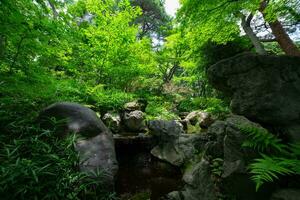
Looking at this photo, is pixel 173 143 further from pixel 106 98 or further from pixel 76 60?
pixel 76 60

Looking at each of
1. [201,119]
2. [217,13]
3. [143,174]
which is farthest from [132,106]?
[217,13]

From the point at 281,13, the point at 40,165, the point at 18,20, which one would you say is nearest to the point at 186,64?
the point at 281,13

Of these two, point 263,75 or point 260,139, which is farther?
point 263,75

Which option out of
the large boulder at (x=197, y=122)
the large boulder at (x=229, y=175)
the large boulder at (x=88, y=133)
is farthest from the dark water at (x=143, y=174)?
the large boulder at (x=197, y=122)

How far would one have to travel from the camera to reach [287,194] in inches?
128

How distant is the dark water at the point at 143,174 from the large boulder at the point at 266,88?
2879 mm

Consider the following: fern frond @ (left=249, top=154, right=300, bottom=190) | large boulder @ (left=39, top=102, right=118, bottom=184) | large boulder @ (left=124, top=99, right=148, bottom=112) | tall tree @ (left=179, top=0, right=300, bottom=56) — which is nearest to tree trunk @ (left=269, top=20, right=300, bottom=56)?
tall tree @ (left=179, top=0, right=300, bottom=56)

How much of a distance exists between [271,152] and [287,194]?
849 mm

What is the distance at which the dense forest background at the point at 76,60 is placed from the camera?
2980 millimetres

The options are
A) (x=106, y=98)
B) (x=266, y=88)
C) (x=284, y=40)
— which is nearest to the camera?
(x=266, y=88)

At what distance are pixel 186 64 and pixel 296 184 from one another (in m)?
8.55

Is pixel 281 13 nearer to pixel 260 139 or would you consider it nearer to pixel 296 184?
pixel 260 139

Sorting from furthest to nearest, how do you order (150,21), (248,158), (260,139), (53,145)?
(150,21)
(248,158)
(260,139)
(53,145)

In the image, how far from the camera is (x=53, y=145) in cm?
343
